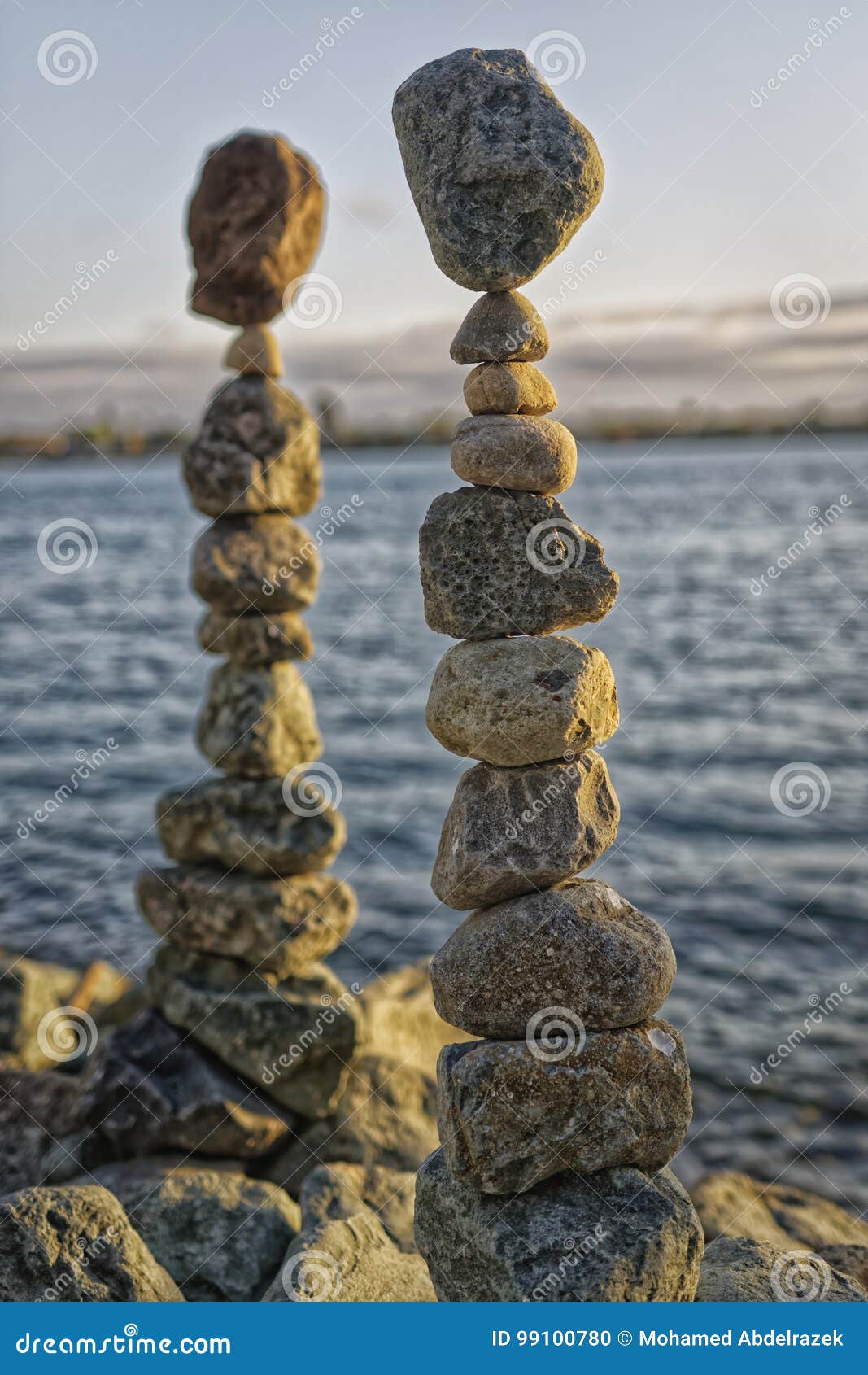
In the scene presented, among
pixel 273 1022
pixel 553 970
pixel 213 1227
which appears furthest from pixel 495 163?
pixel 213 1227

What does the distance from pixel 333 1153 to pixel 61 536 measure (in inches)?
187

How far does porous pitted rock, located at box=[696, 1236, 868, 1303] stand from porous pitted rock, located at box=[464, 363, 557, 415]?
3626 mm

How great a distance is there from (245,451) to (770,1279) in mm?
5585

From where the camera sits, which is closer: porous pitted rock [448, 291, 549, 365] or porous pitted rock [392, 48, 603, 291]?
porous pitted rock [392, 48, 603, 291]

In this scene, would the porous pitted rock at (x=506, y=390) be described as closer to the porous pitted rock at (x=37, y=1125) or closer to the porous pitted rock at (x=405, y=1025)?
the porous pitted rock at (x=405, y=1025)

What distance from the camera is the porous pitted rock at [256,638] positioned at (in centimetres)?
799

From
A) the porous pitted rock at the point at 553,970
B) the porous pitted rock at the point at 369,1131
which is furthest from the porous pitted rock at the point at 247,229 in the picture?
the porous pitted rock at the point at 369,1131

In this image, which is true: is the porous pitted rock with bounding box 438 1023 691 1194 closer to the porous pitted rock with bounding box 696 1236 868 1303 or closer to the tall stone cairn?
the tall stone cairn

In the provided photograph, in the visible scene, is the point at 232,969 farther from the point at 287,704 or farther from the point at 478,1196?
the point at 478,1196

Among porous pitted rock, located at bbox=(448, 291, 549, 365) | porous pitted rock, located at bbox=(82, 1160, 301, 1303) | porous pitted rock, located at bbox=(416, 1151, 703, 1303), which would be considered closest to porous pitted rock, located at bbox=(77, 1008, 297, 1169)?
porous pitted rock, located at bbox=(82, 1160, 301, 1303)

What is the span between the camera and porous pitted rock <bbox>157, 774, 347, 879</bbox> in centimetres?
796

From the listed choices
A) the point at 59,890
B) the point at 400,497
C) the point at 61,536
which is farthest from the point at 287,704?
the point at 400,497

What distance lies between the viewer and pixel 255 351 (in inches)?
319

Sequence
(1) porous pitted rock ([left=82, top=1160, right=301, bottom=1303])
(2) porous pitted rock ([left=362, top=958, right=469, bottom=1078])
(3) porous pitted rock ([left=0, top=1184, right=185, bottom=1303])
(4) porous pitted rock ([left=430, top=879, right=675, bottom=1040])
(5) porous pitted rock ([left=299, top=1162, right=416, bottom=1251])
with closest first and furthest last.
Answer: (4) porous pitted rock ([left=430, top=879, right=675, bottom=1040])
(3) porous pitted rock ([left=0, top=1184, right=185, bottom=1303])
(1) porous pitted rock ([left=82, top=1160, right=301, bottom=1303])
(5) porous pitted rock ([left=299, top=1162, right=416, bottom=1251])
(2) porous pitted rock ([left=362, top=958, right=469, bottom=1078])
